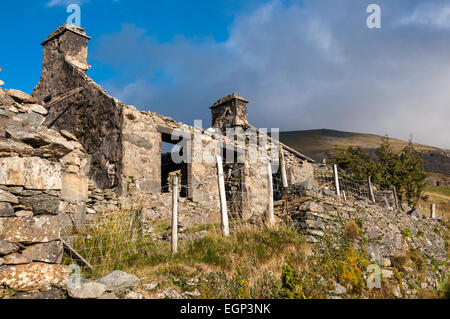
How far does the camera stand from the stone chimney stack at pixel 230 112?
42.0 feet

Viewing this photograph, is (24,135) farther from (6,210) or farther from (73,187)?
(73,187)

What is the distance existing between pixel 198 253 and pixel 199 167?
15.9ft

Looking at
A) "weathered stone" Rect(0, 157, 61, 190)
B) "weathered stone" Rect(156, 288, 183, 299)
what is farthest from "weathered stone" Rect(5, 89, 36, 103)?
"weathered stone" Rect(156, 288, 183, 299)

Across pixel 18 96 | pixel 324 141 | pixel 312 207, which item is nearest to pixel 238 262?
pixel 312 207

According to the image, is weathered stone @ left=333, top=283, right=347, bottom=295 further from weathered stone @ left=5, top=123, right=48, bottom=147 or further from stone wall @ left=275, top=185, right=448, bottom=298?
weathered stone @ left=5, top=123, right=48, bottom=147

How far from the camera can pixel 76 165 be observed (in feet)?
19.2

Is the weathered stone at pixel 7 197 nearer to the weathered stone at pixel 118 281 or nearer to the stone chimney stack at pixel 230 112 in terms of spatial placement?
the weathered stone at pixel 118 281

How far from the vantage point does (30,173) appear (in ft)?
10.5

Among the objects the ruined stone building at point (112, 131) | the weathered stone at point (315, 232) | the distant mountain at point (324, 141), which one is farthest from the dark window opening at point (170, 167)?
the distant mountain at point (324, 141)

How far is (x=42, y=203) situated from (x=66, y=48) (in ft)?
28.5
